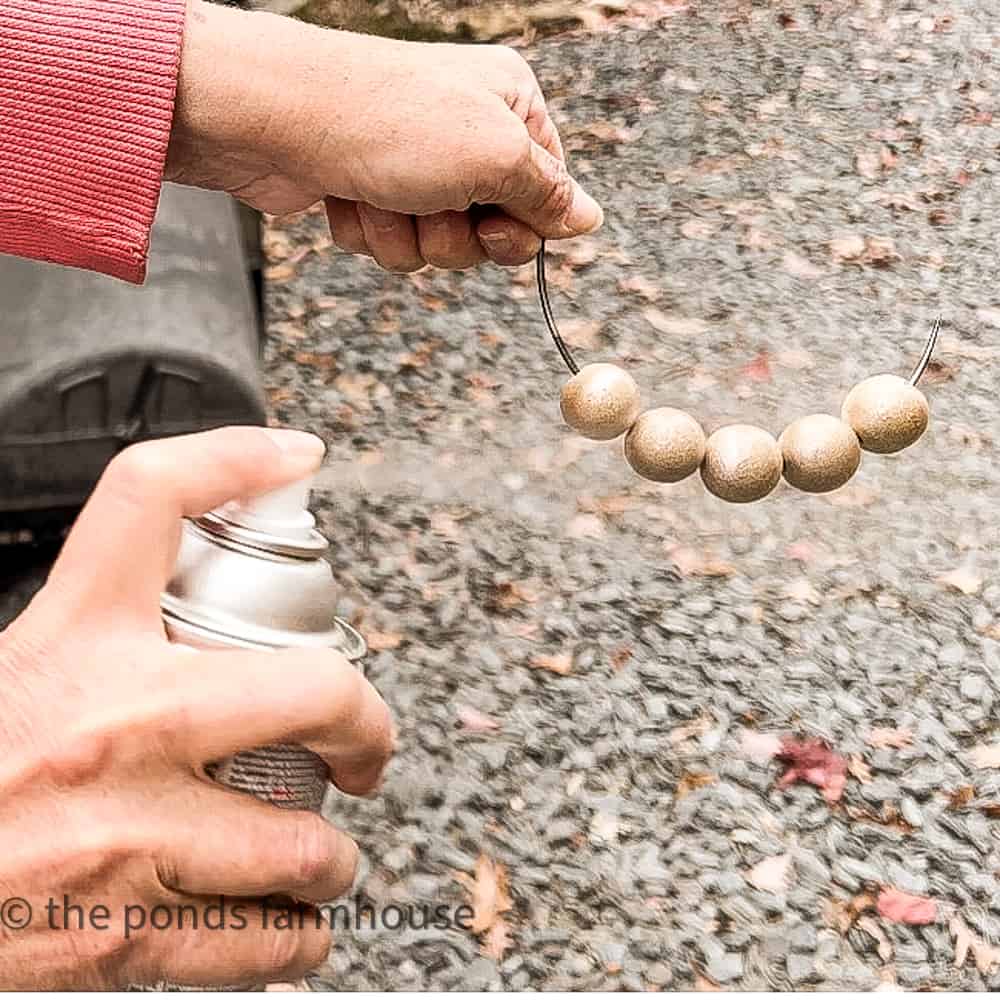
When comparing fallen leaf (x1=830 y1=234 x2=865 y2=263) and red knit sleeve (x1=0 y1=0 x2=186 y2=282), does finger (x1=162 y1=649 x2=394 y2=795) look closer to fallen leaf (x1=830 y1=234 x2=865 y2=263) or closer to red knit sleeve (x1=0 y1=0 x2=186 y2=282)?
red knit sleeve (x1=0 y1=0 x2=186 y2=282)

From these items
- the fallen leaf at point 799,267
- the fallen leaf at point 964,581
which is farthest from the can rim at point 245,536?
the fallen leaf at point 964,581

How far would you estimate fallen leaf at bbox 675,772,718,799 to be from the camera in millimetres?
1280

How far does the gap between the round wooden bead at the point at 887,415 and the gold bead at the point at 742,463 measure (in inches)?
2.1

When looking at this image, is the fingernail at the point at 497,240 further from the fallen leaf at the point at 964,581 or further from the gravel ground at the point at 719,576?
the fallen leaf at the point at 964,581

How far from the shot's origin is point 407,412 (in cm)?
165

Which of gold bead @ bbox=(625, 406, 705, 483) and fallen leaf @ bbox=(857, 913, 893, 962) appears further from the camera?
fallen leaf @ bbox=(857, 913, 893, 962)

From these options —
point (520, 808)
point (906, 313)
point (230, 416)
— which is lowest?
point (520, 808)

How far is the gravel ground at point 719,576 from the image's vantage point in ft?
3.91

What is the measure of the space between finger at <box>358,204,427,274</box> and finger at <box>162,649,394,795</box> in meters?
0.41

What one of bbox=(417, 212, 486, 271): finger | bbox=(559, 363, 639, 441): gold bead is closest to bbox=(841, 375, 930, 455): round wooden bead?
bbox=(559, 363, 639, 441): gold bead

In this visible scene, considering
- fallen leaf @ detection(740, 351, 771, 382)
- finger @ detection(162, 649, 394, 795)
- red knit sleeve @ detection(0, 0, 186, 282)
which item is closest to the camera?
finger @ detection(162, 649, 394, 795)

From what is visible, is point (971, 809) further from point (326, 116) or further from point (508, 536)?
point (326, 116)

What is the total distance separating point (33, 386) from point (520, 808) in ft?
2.06

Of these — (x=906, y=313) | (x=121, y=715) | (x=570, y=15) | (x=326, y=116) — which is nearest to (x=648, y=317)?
(x=906, y=313)
